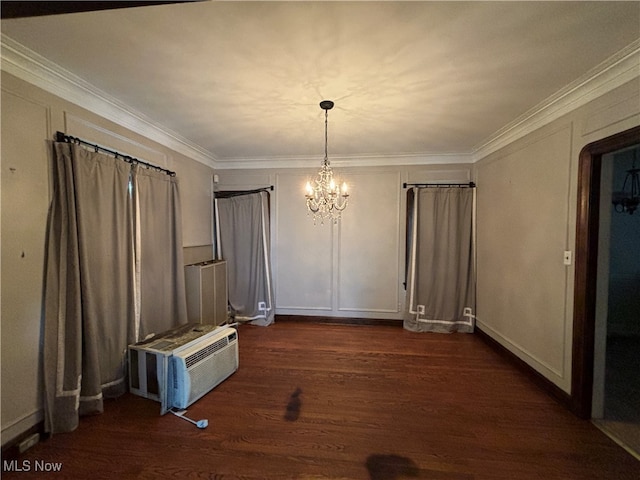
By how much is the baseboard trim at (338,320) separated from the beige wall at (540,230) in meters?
1.28

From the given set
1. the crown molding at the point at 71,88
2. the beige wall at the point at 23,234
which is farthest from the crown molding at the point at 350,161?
the beige wall at the point at 23,234

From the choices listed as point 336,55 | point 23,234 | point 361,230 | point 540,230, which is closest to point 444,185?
point 361,230

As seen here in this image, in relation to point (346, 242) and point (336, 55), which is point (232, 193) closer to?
point (346, 242)

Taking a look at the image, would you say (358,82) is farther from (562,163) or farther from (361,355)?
(361,355)

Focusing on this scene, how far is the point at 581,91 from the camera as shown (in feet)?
6.77

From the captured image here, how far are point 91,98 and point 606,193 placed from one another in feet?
13.4

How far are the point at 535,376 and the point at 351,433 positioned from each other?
6.30ft

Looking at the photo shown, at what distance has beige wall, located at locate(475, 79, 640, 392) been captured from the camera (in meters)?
2.08

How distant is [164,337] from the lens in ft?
8.37

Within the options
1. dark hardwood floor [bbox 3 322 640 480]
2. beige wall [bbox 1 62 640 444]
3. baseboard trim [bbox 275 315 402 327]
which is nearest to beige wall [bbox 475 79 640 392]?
beige wall [bbox 1 62 640 444]

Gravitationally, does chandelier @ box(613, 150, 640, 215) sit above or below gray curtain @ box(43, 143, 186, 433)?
above

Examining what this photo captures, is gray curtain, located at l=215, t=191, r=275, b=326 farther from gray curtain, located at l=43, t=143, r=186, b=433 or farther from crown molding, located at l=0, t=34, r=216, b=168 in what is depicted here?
gray curtain, located at l=43, t=143, r=186, b=433

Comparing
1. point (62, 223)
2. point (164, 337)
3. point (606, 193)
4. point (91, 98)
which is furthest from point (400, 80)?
point (164, 337)

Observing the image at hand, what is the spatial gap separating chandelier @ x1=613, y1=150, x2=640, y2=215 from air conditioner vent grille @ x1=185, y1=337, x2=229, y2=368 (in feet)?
15.2
